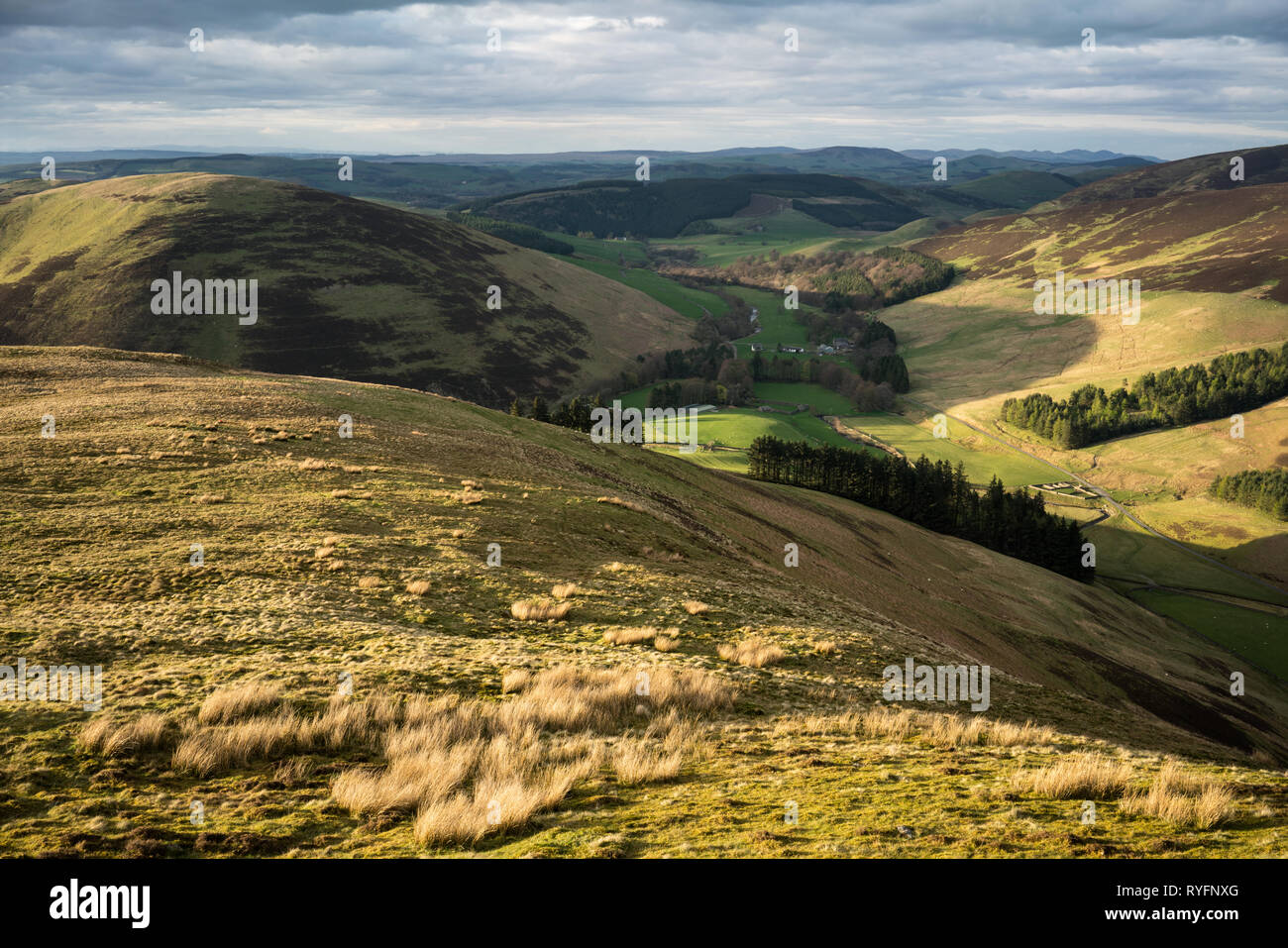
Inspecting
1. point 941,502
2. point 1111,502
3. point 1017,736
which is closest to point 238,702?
point 1017,736

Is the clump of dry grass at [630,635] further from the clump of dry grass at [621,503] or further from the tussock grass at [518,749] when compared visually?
the clump of dry grass at [621,503]

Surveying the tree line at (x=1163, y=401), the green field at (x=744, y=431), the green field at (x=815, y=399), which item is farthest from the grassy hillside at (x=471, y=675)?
the green field at (x=815, y=399)

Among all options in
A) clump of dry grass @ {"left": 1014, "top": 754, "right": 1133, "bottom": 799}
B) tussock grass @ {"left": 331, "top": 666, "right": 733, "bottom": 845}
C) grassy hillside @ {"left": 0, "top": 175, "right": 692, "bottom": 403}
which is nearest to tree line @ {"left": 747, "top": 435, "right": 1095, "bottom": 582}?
tussock grass @ {"left": 331, "top": 666, "right": 733, "bottom": 845}

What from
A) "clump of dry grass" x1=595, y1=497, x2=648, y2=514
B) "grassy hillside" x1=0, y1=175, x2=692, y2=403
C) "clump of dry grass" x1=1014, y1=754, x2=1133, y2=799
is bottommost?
"clump of dry grass" x1=1014, y1=754, x2=1133, y2=799

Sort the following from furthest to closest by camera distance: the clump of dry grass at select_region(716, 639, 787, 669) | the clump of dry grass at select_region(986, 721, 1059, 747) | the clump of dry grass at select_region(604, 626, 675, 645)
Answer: the clump of dry grass at select_region(604, 626, 675, 645) < the clump of dry grass at select_region(716, 639, 787, 669) < the clump of dry grass at select_region(986, 721, 1059, 747)

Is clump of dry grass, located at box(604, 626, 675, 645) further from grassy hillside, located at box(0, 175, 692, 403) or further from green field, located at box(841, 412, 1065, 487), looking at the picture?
grassy hillside, located at box(0, 175, 692, 403)

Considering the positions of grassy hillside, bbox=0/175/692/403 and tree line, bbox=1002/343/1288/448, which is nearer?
grassy hillside, bbox=0/175/692/403

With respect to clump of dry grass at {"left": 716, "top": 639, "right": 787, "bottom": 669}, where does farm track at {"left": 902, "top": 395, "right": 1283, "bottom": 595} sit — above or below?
below
